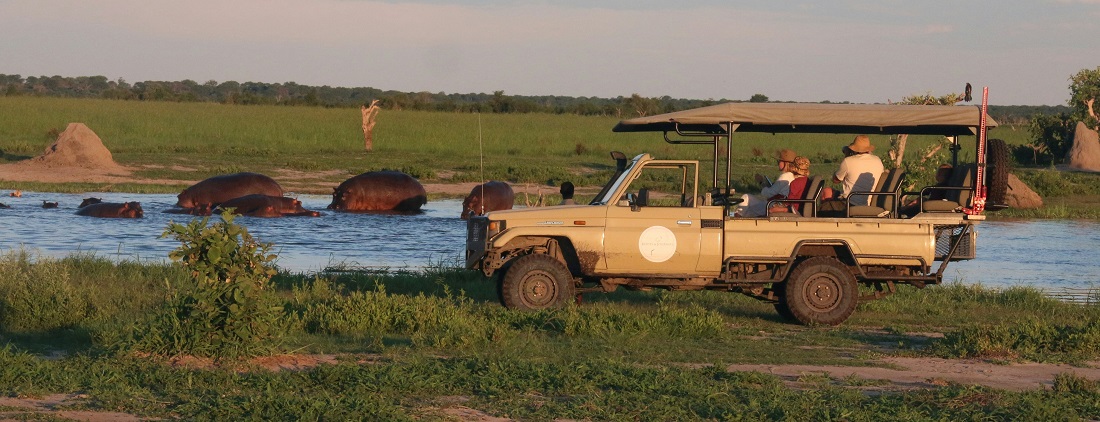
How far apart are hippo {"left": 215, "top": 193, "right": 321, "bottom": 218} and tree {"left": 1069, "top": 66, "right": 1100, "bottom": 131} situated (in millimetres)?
25033

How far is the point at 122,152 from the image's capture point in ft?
114

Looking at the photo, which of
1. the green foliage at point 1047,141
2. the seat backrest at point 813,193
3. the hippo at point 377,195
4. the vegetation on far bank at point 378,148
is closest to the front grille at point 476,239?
the seat backrest at point 813,193

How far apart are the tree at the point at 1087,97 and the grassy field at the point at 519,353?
87.4 ft

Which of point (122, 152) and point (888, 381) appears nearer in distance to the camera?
point (888, 381)

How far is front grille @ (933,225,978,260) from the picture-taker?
1094 cm

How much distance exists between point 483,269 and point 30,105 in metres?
55.2

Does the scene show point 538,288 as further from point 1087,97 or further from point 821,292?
point 1087,97

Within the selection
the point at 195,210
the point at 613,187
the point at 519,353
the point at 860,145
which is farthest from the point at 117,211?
the point at 519,353

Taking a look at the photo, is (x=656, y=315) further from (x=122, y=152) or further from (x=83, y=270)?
(x=122, y=152)

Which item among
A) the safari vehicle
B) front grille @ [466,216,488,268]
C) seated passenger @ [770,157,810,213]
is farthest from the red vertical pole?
front grille @ [466,216,488,268]

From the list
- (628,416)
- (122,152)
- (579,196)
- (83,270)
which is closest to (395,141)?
(122,152)

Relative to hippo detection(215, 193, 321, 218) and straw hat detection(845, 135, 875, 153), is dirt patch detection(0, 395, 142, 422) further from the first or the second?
hippo detection(215, 193, 321, 218)

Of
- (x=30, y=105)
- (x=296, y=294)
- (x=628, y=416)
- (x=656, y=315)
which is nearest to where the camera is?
(x=628, y=416)

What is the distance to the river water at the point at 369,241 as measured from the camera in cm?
1572
